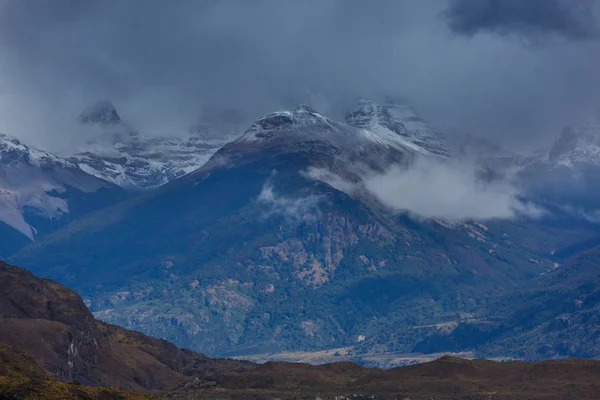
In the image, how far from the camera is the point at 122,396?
199m

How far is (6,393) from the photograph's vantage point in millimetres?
181000

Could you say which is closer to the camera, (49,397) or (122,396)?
(49,397)

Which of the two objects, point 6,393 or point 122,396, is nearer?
point 6,393

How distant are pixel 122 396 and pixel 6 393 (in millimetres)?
23578

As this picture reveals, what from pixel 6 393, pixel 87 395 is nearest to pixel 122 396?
pixel 87 395

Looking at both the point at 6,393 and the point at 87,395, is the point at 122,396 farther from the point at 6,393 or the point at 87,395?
the point at 6,393

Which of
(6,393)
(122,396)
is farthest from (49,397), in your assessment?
(122,396)

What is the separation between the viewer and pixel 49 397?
182m

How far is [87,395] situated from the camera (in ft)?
626

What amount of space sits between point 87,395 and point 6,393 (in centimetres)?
1438

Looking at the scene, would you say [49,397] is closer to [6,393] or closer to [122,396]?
[6,393]

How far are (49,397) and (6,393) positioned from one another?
6.31 metres

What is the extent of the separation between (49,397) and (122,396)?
19.7 m
